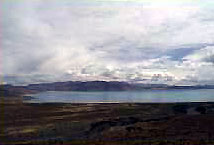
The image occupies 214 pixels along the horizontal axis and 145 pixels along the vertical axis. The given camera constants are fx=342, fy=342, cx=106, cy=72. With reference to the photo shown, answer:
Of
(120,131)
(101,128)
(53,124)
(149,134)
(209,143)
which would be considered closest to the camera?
(209,143)

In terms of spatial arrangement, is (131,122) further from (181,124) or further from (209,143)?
(209,143)

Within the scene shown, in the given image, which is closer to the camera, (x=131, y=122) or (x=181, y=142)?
(x=181, y=142)

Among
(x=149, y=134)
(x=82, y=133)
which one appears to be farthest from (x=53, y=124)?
(x=149, y=134)

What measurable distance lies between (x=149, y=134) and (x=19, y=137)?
19.2 metres

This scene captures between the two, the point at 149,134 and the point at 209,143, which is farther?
the point at 149,134

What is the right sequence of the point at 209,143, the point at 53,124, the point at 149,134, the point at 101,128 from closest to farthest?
1. the point at 209,143
2. the point at 149,134
3. the point at 101,128
4. the point at 53,124

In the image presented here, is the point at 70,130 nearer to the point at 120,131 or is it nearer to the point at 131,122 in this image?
the point at 120,131

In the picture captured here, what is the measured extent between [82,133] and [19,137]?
9401 millimetres

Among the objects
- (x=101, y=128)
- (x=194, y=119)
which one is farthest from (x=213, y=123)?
(x=101, y=128)

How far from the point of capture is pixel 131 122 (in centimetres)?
6438

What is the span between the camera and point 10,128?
6097 centimetres

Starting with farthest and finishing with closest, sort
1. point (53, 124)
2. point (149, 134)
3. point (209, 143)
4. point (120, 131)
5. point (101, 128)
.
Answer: point (53, 124) < point (101, 128) < point (120, 131) < point (149, 134) < point (209, 143)

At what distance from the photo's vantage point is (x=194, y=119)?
215ft

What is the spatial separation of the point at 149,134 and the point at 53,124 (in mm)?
21051
